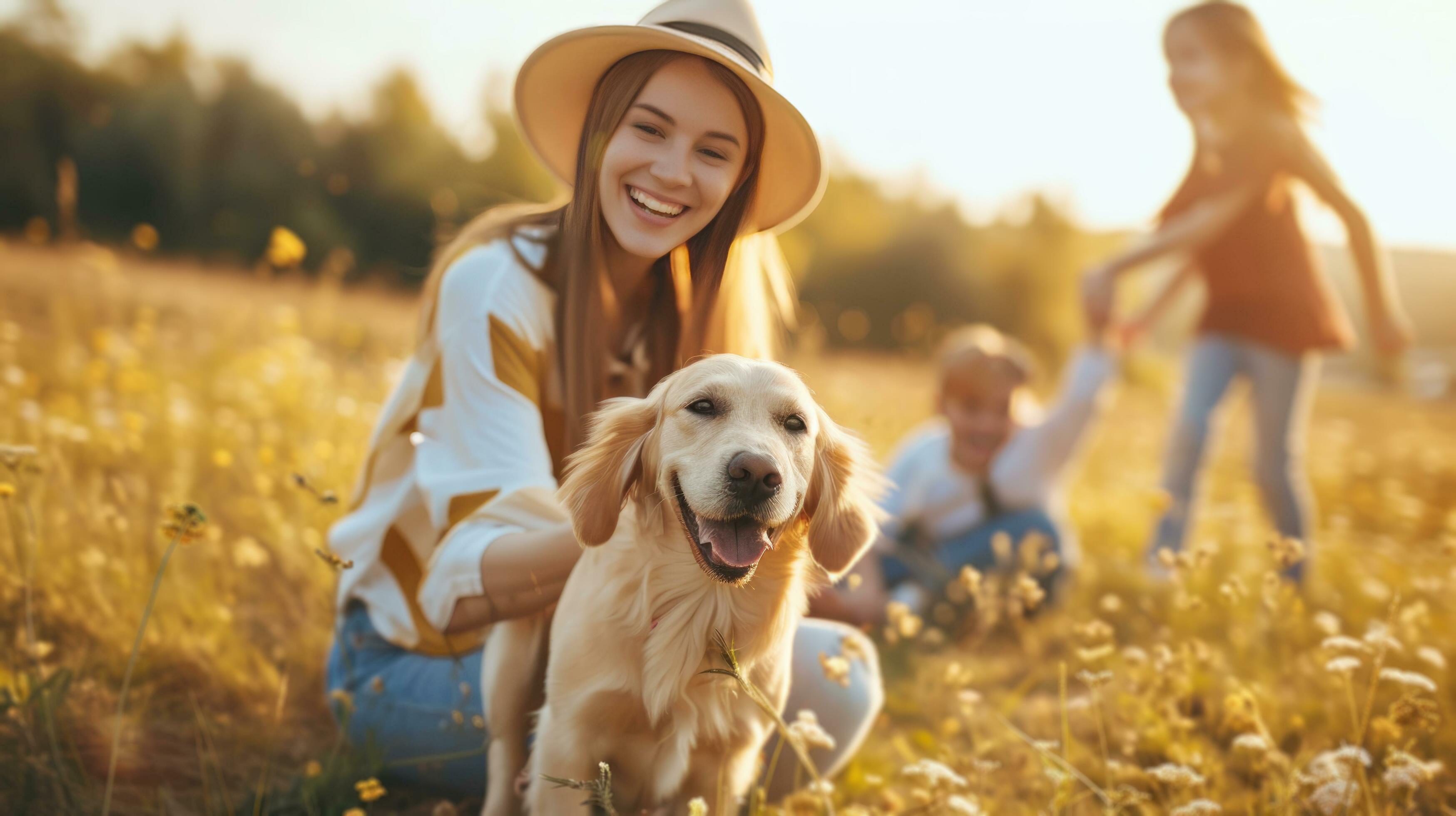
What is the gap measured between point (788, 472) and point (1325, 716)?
96.2 inches

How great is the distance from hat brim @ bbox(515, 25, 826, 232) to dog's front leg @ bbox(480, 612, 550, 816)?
1.05 m

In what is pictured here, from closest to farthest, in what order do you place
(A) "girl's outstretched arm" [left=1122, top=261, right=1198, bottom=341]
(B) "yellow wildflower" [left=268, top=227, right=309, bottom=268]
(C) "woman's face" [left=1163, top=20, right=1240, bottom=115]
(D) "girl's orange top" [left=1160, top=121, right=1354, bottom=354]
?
1. (B) "yellow wildflower" [left=268, top=227, right=309, bottom=268]
2. (C) "woman's face" [left=1163, top=20, right=1240, bottom=115]
3. (D) "girl's orange top" [left=1160, top=121, right=1354, bottom=354]
4. (A) "girl's outstretched arm" [left=1122, top=261, right=1198, bottom=341]

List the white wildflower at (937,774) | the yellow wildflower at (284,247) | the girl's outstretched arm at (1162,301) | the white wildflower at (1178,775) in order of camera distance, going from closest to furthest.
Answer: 1. the white wildflower at (937,774)
2. the white wildflower at (1178,775)
3. the yellow wildflower at (284,247)
4. the girl's outstretched arm at (1162,301)

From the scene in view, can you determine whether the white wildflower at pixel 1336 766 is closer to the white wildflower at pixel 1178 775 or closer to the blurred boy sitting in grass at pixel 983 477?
the white wildflower at pixel 1178 775

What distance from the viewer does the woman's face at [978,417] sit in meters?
3.79

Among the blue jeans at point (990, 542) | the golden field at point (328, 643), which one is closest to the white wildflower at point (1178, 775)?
the golden field at point (328, 643)

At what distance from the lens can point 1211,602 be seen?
3826 millimetres

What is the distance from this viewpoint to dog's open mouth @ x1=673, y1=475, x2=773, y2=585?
139cm

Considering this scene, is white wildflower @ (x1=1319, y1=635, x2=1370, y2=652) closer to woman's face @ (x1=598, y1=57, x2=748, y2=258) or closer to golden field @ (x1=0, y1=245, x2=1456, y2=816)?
golden field @ (x1=0, y1=245, x2=1456, y2=816)

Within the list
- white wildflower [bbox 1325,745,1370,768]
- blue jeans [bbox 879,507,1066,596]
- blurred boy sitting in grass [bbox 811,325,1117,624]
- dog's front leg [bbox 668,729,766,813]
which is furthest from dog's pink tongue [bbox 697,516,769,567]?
blue jeans [bbox 879,507,1066,596]

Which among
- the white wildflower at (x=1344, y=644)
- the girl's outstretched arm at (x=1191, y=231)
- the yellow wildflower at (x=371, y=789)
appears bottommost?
the yellow wildflower at (x=371, y=789)

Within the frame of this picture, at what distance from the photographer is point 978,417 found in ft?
12.5

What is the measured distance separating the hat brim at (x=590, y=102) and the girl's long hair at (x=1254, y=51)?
2674mm

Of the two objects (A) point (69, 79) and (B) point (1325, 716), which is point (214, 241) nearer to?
(A) point (69, 79)
